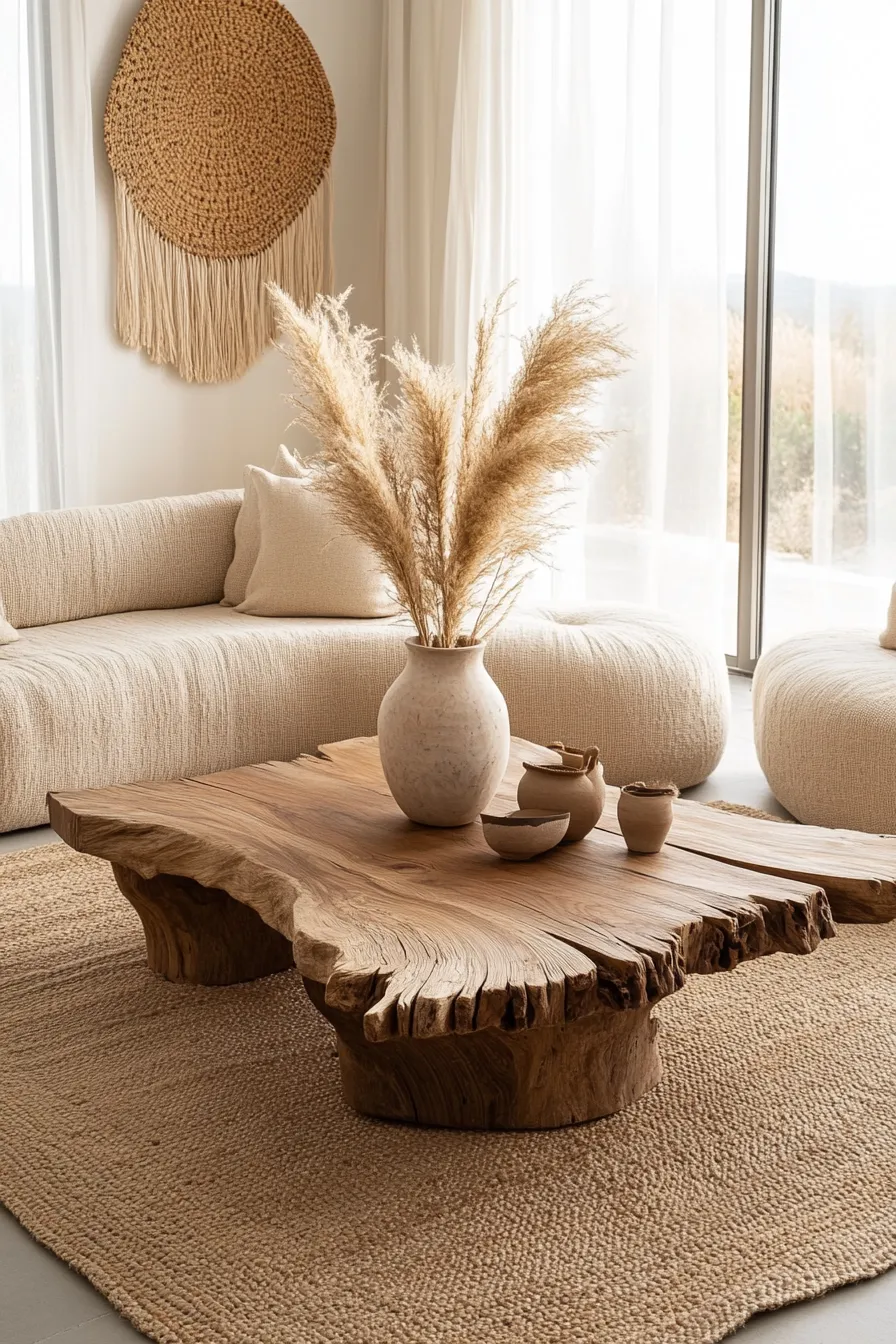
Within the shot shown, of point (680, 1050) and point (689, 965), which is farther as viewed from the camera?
point (680, 1050)

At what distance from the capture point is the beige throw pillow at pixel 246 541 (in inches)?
159

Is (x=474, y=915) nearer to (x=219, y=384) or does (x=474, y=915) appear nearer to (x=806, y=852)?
(x=806, y=852)

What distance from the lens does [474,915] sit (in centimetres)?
180

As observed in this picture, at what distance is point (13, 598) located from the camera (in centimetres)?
375

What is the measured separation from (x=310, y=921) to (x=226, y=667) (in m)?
1.79

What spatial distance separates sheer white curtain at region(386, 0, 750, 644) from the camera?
4.53m

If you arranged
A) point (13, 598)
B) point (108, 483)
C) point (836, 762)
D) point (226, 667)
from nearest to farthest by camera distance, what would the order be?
point (836, 762) < point (226, 667) < point (13, 598) < point (108, 483)

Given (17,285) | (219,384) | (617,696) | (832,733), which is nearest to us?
(832,733)

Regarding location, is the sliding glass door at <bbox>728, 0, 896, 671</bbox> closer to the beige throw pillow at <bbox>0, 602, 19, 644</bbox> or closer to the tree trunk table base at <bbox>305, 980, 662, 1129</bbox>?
the beige throw pillow at <bbox>0, 602, 19, 644</bbox>

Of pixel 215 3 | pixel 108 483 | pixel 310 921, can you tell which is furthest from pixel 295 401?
pixel 215 3

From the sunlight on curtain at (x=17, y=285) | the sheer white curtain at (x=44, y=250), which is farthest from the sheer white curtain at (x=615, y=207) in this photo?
the sunlight on curtain at (x=17, y=285)

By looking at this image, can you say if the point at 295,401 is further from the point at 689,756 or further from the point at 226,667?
the point at 689,756

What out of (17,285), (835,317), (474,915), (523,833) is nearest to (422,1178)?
(474,915)

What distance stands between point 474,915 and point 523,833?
0.21 metres
